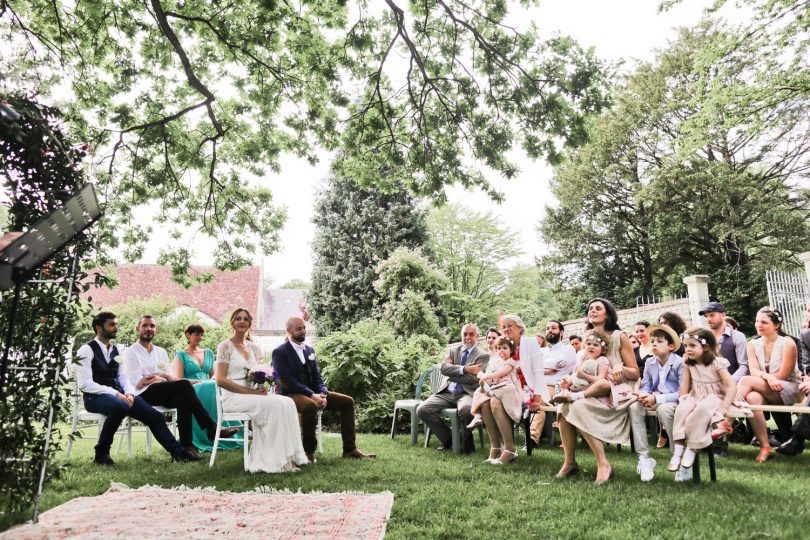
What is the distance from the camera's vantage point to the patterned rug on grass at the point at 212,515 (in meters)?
3.59

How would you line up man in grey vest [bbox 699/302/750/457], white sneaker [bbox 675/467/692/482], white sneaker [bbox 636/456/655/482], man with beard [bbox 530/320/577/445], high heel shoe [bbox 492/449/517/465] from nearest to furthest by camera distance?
white sneaker [bbox 675/467/692/482] < white sneaker [bbox 636/456/655/482] < high heel shoe [bbox 492/449/517/465] < man in grey vest [bbox 699/302/750/457] < man with beard [bbox 530/320/577/445]

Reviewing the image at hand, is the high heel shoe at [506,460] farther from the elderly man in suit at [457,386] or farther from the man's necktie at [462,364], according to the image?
the man's necktie at [462,364]

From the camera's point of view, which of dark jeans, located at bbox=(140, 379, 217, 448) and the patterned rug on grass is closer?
the patterned rug on grass

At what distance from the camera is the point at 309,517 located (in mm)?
3945

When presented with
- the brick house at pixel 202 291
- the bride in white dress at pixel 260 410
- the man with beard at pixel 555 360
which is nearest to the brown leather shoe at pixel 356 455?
the bride in white dress at pixel 260 410

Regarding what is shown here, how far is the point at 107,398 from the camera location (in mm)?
6246

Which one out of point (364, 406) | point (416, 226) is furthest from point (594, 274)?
point (364, 406)

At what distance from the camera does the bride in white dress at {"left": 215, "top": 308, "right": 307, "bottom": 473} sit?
226 inches

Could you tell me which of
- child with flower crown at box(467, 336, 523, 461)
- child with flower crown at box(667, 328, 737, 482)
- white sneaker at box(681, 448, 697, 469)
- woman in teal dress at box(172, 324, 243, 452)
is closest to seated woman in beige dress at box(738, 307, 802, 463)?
child with flower crown at box(667, 328, 737, 482)

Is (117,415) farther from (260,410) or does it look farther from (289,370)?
(289,370)

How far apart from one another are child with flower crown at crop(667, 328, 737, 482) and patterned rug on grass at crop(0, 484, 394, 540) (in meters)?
2.54

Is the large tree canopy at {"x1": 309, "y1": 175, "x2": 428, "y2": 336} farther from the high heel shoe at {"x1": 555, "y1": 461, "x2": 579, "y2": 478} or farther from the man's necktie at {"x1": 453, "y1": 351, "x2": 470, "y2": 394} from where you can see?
the high heel shoe at {"x1": 555, "y1": 461, "x2": 579, "y2": 478}

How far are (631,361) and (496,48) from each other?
170 inches

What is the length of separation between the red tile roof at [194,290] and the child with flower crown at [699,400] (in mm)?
25710
